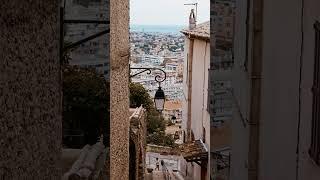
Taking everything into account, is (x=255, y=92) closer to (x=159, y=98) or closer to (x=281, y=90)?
(x=281, y=90)

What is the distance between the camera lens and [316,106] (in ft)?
13.2

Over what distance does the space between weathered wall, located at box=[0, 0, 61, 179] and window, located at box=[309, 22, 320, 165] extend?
3.14m

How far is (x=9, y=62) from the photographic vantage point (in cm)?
609

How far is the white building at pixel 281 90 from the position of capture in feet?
A: 14.0

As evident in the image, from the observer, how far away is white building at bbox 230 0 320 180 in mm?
4265

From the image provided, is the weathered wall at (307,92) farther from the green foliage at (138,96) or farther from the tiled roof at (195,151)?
the green foliage at (138,96)

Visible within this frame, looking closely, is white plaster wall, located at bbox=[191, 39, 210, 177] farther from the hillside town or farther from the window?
the hillside town

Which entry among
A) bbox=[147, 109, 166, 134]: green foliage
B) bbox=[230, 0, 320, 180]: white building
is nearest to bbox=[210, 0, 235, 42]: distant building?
bbox=[230, 0, 320, 180]: white building

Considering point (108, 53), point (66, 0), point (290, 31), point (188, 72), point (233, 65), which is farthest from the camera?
point (188, 72)

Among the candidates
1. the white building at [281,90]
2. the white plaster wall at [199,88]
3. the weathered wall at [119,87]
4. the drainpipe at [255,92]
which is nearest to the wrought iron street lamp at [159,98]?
the weathered wall at [119,87]

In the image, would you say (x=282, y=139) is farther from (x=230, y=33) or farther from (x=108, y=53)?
(x=230, y=33)

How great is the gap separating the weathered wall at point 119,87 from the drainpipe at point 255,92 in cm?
328

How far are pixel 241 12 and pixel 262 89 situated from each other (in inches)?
111

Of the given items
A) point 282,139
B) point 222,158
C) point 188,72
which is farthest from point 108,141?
point 188,72
